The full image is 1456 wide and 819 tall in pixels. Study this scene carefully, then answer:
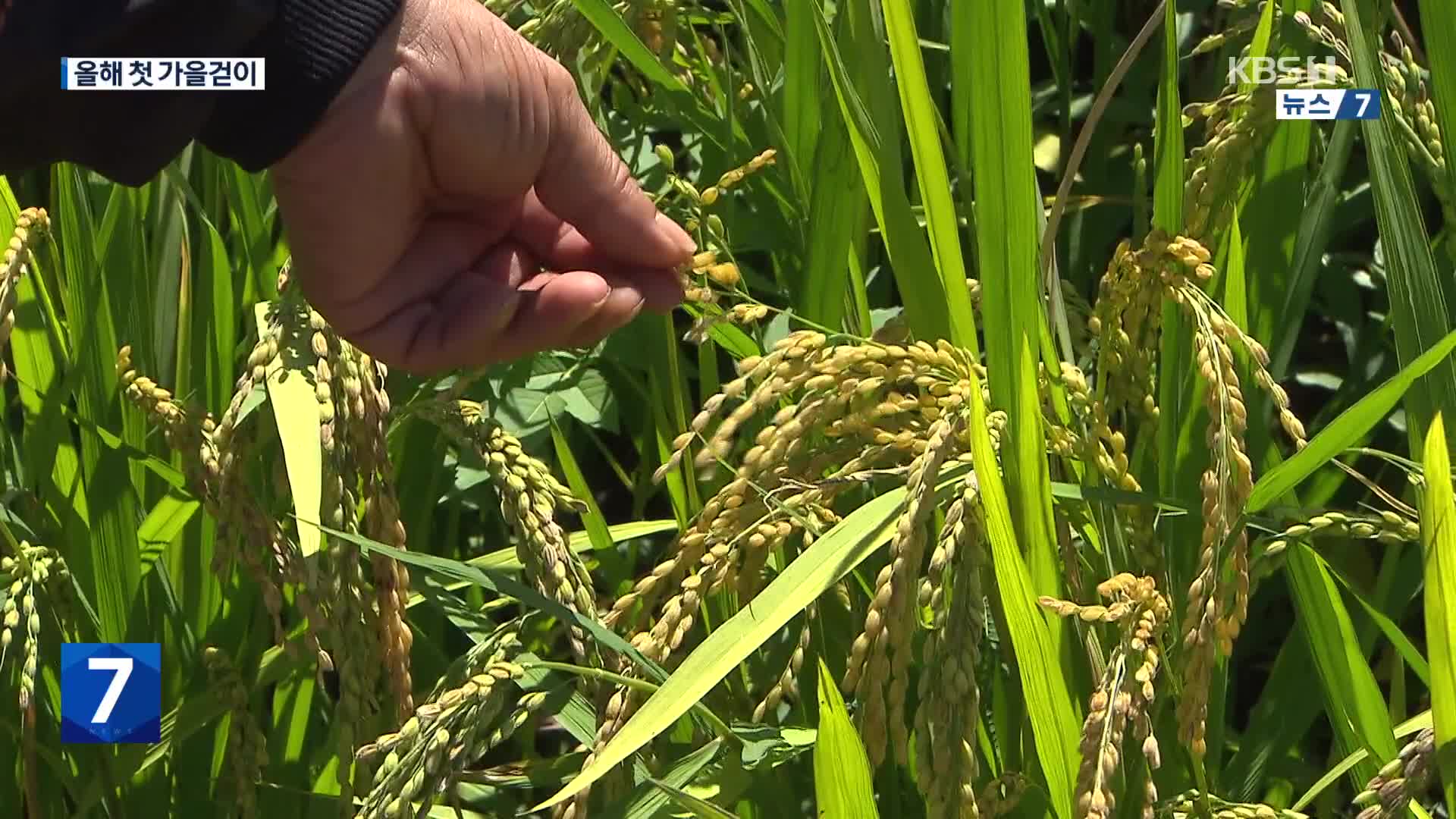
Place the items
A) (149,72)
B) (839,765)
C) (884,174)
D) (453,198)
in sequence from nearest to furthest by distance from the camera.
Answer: (839,765), (149,72), (884,174), (453,198)

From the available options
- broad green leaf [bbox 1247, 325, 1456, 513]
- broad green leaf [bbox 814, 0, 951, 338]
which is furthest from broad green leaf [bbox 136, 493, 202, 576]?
broad green leaf [bbox 1247, 325, 1456, 513]

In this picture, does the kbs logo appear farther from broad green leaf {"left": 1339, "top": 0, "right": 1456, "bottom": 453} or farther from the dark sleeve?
the dark sleeve

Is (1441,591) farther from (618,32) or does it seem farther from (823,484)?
(618,32)

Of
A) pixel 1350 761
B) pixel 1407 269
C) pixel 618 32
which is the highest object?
pixel 618 32

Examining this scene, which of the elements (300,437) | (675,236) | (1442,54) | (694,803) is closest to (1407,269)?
(1442,54)

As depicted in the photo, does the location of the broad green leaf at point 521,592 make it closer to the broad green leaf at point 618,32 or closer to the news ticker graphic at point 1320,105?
the broad green leaf at point 618,32

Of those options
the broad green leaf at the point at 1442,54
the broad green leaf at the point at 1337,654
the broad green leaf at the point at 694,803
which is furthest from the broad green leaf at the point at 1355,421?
the broad green leaf at the point at 694,803

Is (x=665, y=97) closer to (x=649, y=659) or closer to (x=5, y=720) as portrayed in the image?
(x=649, y=659)

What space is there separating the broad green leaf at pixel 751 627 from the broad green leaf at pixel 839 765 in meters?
0.06

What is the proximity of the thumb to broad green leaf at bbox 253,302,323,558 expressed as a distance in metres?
0.26

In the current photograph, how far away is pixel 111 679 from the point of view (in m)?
1.40

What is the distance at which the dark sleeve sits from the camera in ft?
3.50

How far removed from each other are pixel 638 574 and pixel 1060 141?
2.39ft

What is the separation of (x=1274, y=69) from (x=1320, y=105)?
5cm
